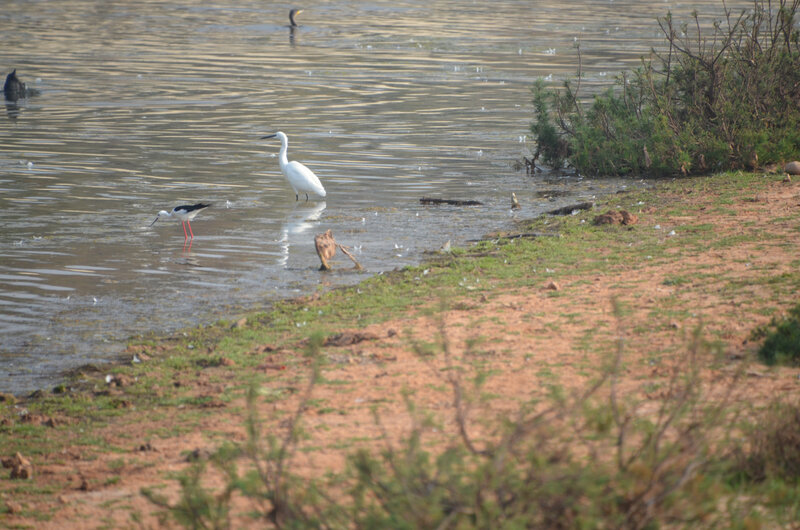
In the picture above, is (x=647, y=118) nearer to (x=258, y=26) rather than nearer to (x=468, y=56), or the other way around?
(x=468, y=56)

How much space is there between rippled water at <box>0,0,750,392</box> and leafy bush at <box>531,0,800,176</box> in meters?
0.80

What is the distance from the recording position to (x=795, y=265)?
848cm

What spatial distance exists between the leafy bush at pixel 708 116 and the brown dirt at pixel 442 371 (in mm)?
4976

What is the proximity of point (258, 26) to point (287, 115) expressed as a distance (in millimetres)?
25324

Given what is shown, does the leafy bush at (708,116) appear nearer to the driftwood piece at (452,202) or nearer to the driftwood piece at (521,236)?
the driftwood piece at (452,202)

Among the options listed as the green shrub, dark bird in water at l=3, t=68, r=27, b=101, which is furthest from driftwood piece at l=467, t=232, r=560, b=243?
dark bird in water at l=3, t=68, r=27, b=101

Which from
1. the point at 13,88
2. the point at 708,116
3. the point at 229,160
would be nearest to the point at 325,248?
the point at 708,116

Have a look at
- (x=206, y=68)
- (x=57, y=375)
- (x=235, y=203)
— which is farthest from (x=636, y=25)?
(x=57, y=375)

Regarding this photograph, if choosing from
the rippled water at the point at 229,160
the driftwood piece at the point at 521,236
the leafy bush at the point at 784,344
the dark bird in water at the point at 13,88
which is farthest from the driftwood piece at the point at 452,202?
the dark bird in water at the point at 13,88

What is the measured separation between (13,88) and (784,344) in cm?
2231

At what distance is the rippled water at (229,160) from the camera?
974 cm

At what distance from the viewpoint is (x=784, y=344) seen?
626 centimetres

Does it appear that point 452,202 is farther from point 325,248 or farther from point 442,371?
point 442,371

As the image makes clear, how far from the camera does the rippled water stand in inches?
384
